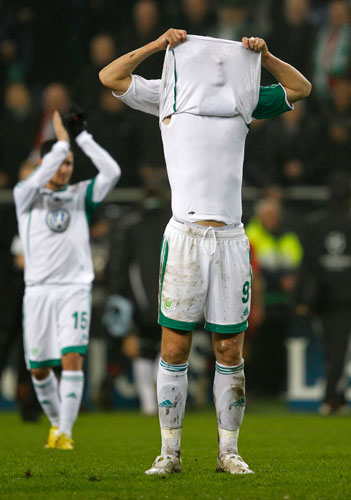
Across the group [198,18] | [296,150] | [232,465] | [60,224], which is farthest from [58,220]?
[198,18]

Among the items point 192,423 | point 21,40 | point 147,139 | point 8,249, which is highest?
point 21,40

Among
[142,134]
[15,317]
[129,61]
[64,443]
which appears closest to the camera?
[129,61]

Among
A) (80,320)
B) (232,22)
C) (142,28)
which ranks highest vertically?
(232,22)

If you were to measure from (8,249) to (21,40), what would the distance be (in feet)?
18.7

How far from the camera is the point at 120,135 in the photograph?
1450 centimetres

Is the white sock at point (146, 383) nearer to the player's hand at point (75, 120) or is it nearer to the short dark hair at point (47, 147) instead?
the short dark hair at point (47, 147)

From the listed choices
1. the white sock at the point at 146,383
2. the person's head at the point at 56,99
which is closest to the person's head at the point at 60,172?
the white sock at the point at 146,383

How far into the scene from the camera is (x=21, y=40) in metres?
16.5

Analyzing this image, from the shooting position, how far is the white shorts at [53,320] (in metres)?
8.26

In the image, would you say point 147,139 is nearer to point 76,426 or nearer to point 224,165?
point 76,426

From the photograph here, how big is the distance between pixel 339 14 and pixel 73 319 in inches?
331

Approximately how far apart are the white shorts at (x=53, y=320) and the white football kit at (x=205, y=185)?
2.40 m

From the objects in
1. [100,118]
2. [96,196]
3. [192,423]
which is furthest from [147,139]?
[96,196]

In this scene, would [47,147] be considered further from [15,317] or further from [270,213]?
[270,213]
